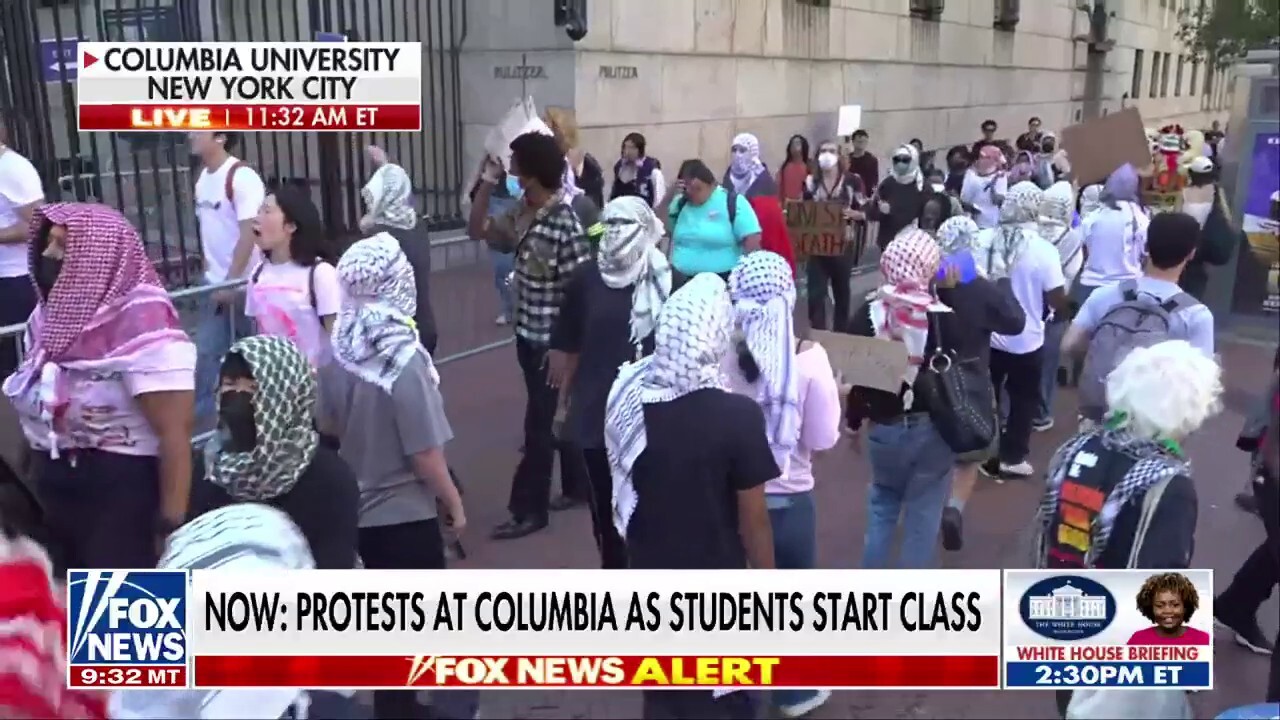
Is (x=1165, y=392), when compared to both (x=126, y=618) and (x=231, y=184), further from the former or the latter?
(x=231, y=184)

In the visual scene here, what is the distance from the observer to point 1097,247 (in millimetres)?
6086

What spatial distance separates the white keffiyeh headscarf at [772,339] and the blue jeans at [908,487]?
63cm

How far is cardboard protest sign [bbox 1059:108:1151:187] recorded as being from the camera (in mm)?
4113

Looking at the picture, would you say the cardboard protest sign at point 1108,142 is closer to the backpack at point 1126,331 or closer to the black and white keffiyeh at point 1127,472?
the backpack at point 1126,331

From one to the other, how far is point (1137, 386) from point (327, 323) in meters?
2.62

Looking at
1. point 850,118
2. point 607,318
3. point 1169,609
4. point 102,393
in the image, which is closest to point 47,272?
point 102,393

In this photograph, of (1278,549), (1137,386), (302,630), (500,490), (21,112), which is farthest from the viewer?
(21,112)

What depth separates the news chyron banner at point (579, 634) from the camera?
277cm

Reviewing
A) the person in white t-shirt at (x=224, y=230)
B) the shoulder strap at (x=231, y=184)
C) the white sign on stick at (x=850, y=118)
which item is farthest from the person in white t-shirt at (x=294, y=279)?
the white sign on stick at (x=850, y=118)

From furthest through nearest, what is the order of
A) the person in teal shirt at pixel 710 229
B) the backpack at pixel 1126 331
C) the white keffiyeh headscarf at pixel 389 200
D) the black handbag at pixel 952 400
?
the person in teal shirt at pixel 710 229
the white keffiyeh headscarf at pixel 389 200
the black handbag at pixel 952 400
the backpack at pixel 1126 331

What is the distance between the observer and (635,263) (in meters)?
3.95

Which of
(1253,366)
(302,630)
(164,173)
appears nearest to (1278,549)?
(1253,366)

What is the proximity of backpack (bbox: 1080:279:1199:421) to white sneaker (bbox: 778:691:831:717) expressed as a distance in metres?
1.17

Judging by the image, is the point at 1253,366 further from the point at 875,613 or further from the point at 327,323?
the point at 327,323
